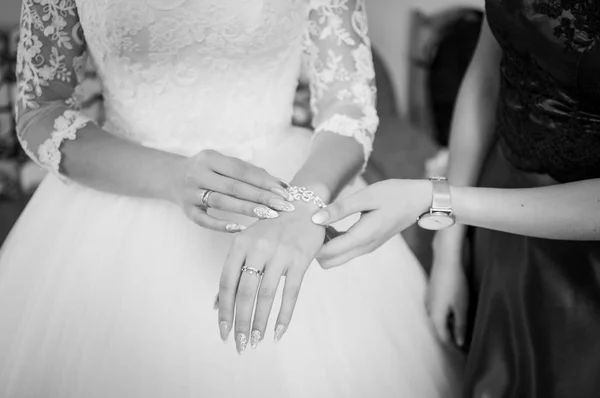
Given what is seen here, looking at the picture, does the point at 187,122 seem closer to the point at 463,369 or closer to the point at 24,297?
the point at 24,297

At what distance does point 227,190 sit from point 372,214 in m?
0.17

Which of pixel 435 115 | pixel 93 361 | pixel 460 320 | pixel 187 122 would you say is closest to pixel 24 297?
pixel 93 361

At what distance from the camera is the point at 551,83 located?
71cm

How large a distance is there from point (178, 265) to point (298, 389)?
0.23m

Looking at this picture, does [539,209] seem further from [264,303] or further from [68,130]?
[68,130]

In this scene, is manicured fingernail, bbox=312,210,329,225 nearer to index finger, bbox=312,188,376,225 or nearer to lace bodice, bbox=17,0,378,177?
index finger, bbox=312,188,376,225

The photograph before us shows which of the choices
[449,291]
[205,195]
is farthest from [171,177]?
[449,291]

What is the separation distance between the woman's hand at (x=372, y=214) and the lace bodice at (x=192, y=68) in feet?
0.52

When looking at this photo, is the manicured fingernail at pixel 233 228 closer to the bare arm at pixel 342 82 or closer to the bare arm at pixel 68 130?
the bare arm at pixel 68 130

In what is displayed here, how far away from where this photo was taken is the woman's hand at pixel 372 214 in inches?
24.9

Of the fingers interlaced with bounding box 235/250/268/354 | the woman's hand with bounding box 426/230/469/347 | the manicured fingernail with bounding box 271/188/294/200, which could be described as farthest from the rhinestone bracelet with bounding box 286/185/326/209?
the woman's hand with bounding box 426/230/469/347

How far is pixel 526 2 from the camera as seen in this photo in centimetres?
69

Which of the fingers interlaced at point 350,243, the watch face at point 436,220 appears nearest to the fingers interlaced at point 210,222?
the fingers interlaced at point 350,243

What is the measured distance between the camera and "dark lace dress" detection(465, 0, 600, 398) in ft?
2.19
